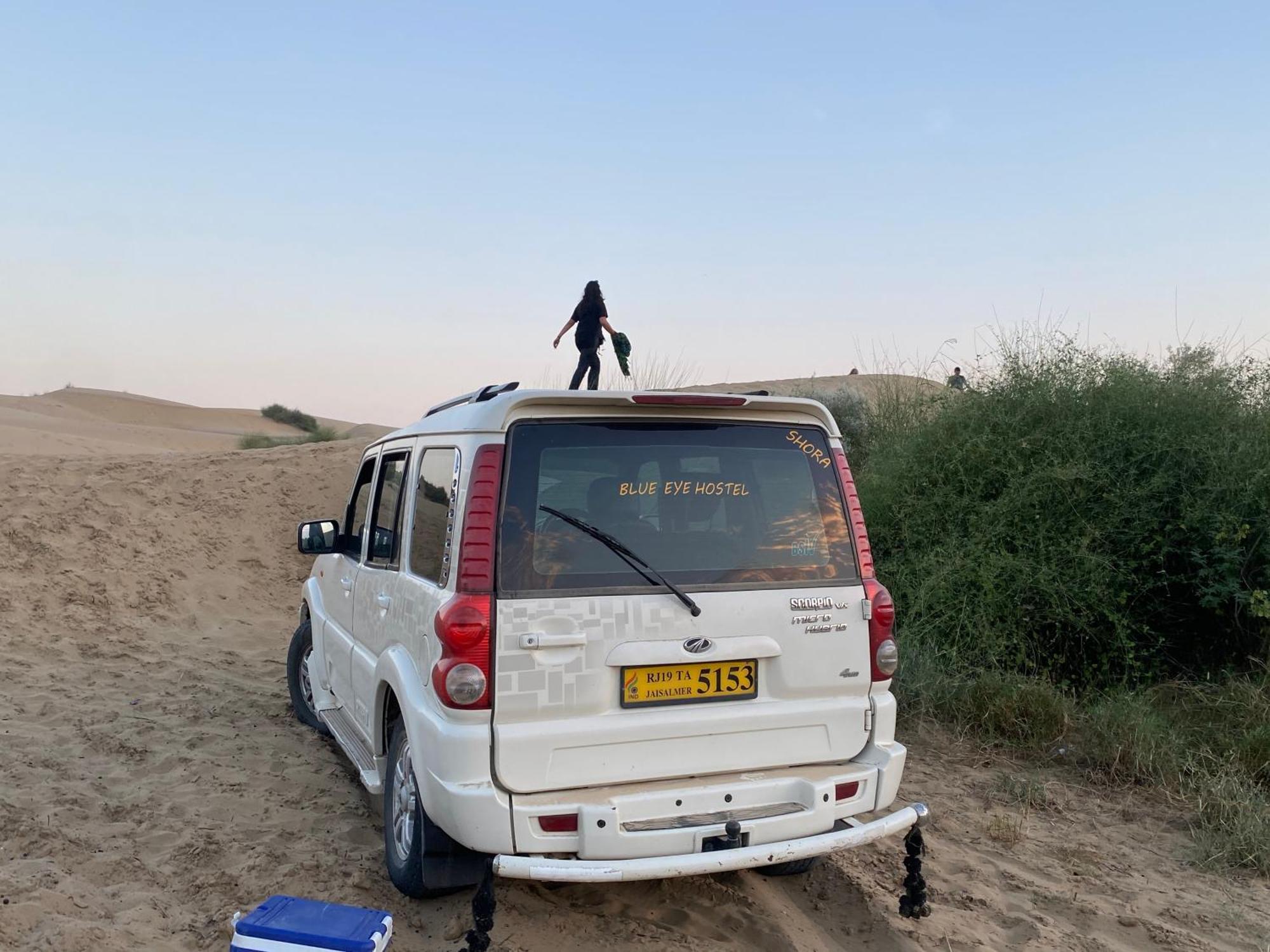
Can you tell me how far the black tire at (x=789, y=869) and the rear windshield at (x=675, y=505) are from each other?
1.36m

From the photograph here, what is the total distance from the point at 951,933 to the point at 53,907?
3.44 meters

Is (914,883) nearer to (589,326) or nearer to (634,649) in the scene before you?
(634,649)

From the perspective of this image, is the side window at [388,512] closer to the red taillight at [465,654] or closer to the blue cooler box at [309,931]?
the red taillight at [465,654]

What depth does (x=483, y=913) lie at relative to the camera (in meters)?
2.92

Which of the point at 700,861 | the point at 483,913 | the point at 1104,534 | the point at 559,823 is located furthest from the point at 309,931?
A: the point at 1104,534

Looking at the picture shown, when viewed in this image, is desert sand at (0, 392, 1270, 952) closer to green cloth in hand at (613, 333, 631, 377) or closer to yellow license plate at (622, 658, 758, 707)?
yellow license plate at (622, 658, 758, 707)

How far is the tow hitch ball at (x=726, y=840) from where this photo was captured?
3.14 metres

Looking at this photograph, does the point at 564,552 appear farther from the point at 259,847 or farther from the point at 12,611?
the point at 12,611

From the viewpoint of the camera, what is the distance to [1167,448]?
7.10m

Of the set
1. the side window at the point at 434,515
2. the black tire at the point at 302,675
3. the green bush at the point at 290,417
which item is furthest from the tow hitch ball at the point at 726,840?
the green bush at the point at 290,417

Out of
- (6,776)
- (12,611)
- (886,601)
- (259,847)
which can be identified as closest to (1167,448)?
(886,601)

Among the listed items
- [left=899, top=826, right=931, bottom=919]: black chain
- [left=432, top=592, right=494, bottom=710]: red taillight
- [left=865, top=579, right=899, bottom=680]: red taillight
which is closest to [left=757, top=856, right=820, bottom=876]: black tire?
[left=899, top=826, right=931, bottom=919]: black chain

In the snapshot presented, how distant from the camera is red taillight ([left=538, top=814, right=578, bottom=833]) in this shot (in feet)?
10.0

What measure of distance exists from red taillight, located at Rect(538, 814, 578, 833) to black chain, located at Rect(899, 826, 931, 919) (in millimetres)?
1305
